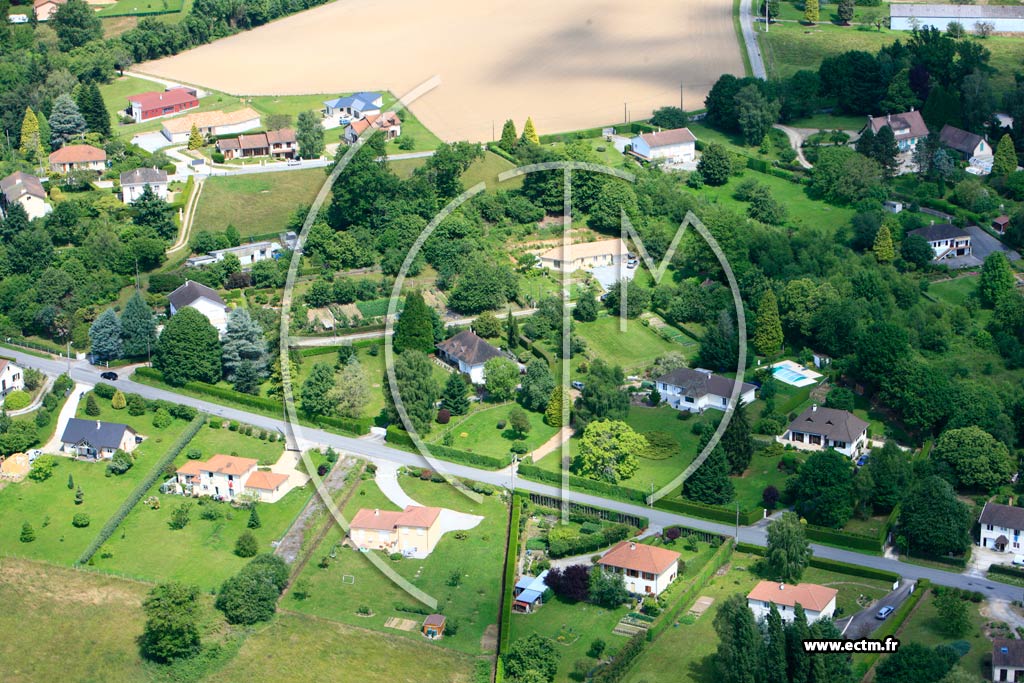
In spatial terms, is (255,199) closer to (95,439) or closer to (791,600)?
(95,439)

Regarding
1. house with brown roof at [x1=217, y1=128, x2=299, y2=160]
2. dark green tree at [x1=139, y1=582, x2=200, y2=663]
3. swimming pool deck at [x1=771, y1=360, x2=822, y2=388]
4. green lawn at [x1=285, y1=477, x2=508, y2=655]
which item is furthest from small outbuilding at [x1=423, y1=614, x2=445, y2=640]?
house with brown roof at [x1=217, y1=128, x2=299, y2=160]

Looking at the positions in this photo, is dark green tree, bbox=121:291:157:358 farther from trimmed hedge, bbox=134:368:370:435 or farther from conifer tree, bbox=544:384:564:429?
conifer tree, bbox=544:384:564:429

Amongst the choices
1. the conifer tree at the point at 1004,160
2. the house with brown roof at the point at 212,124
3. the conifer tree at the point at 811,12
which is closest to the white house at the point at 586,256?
the conifer tree at the point at 1004,160

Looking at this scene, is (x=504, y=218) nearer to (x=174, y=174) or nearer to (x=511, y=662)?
(x=174, y=174)

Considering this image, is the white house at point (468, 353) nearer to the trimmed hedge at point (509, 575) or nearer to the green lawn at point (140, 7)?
the trimmed hedge at point (509, 575)

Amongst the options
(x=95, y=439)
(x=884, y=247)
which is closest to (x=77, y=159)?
(x=95, y=439)
